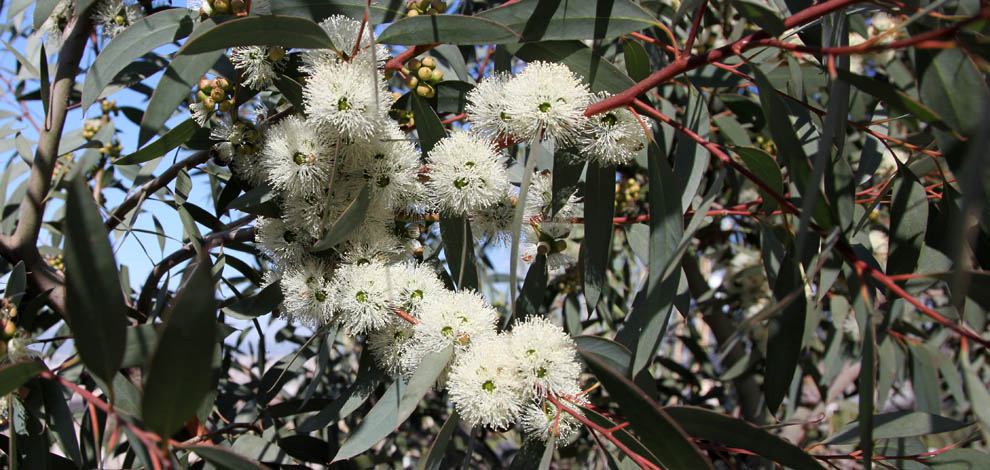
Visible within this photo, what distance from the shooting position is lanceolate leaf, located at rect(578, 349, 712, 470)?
2.65 ft

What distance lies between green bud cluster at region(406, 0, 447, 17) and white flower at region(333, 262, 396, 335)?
17.3 inches

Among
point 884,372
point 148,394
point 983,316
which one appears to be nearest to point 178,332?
point 148,394

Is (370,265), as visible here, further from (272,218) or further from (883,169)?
(883,169)

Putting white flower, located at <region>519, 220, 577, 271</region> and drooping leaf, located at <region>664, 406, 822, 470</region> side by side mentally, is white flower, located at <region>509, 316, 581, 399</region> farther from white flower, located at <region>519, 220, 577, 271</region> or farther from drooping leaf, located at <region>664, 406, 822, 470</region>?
white flower, located at <region>519, 220, 577, 271</region>

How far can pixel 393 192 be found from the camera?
1.07m

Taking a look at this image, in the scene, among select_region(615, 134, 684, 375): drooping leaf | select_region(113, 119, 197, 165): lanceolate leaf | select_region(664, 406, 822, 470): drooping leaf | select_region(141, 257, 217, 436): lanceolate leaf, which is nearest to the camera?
select_region(141, 257, 217, 436): lanceolate leaf

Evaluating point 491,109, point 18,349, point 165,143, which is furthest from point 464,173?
point 18,349

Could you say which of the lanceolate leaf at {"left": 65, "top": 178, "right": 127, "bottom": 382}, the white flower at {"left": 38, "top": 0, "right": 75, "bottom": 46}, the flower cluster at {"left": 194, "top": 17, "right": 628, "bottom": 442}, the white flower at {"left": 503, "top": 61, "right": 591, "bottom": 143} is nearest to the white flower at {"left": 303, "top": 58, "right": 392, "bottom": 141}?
the flower cluster at {"left": 194, "top": 17, "right": 628, "bottom": 442}

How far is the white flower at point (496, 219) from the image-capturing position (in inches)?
48.2

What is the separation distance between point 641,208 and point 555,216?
136cm

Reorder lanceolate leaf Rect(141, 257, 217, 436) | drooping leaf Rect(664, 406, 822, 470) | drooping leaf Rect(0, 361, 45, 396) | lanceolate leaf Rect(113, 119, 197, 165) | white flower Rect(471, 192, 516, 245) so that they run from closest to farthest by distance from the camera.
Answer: lanceolate leaf Rect(141, 257, 217, 436), drooping leaf Rect(0, 361, 45, 396), drooping leaf Rect(664, 406, 822, 470), lanceolate leaf Rect(113, 119, 197, 165), white flower Rect(471, 192, 516, 245)

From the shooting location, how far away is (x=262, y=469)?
770 mm

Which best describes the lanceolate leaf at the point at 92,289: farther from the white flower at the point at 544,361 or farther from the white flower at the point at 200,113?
the white flower at the point at 544,361

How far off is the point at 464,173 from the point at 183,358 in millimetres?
548
